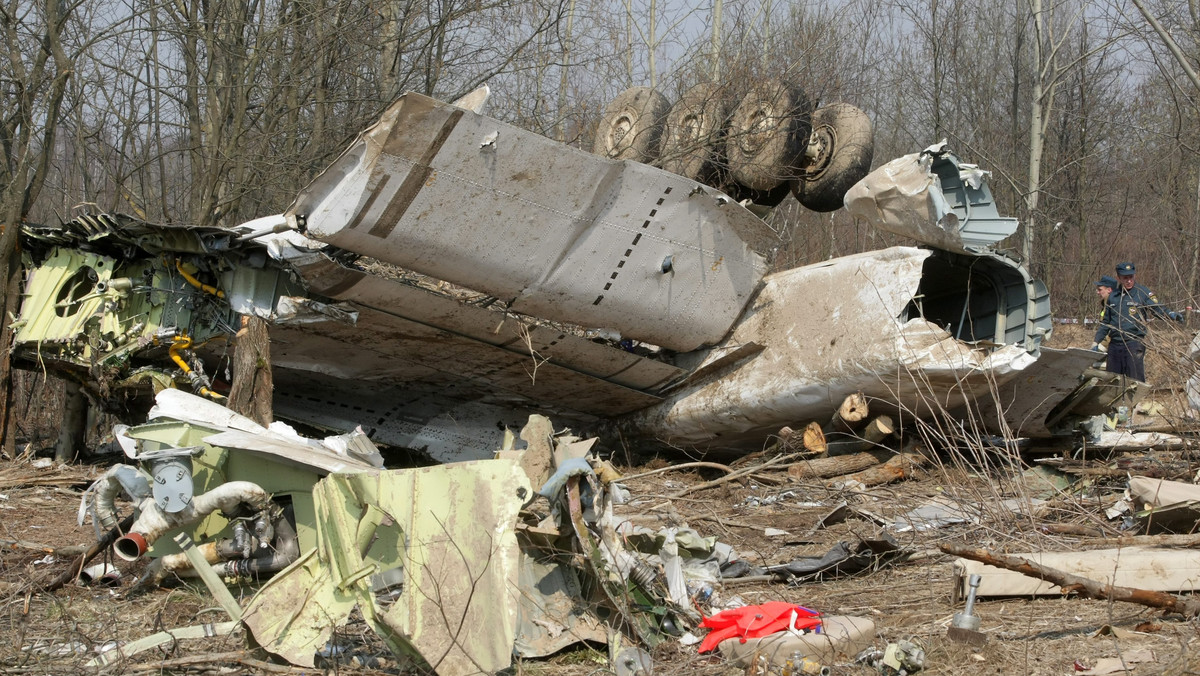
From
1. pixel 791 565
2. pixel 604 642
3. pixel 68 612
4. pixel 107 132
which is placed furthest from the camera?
pixel 107 132

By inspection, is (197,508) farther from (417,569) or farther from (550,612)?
(550,612)

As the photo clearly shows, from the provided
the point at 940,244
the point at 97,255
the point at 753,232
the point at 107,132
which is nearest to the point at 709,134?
the point at 753,232

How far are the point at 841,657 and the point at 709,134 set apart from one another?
747 cm

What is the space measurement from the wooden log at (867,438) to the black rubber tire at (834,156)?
93.3 inches

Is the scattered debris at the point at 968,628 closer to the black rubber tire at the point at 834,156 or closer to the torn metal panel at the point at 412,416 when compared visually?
the torn metal panel at the point at 412,416

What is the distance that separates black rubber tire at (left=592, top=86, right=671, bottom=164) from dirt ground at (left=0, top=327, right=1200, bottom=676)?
3.81 meters

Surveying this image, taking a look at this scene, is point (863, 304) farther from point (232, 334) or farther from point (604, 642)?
point (232, 334)

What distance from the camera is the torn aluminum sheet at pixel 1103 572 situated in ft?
13.9

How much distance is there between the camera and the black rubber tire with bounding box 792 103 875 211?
924cm

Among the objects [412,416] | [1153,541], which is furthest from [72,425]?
[1153,541]

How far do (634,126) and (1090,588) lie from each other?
7.17 m

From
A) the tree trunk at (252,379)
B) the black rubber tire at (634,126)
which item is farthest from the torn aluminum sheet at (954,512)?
A: the black rubber tire at (634,126)

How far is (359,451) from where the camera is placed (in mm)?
5629

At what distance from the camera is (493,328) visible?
7492 millimetres
